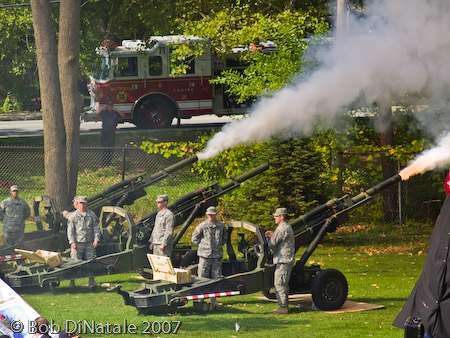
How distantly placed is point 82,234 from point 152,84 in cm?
1353

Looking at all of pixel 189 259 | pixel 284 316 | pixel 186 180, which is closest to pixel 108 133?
pixel 186 180

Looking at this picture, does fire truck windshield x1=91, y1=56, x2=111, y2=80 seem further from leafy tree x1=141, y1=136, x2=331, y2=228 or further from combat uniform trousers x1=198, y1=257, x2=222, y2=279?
combat uniform trousers x1=198, y1=257, x2=222, y2=279

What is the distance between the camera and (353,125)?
19.4 metres

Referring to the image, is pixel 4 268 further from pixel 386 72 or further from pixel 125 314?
pixel 386 72

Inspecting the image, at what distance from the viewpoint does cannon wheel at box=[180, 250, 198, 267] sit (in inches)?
545

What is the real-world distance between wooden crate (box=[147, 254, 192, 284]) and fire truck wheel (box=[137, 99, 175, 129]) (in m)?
15.5

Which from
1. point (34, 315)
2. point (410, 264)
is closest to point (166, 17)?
point (410, 264)

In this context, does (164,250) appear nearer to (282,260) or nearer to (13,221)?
(282,260)

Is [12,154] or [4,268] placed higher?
[12,154]

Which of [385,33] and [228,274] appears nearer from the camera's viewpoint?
[228,274]

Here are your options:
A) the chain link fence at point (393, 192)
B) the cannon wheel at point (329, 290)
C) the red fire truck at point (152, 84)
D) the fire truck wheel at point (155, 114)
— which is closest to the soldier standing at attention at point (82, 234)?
the cannon wheel at point (329, 290)

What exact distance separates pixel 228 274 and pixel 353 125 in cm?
750

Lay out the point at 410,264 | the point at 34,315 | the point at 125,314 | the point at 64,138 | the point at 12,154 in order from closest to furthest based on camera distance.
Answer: the point at 34,315
the point at 125,314
the point at 410,264
the point at 64,138
the point at 12,154

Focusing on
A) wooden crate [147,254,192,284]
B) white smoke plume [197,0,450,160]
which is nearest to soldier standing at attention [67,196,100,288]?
wooden crate [147,254,192,284]
